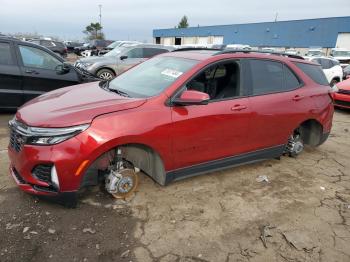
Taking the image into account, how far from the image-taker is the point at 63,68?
24.0ft

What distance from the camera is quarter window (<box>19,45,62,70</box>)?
22.9 ft

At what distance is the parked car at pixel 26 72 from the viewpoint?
22.0 feet

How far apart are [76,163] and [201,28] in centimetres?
6182

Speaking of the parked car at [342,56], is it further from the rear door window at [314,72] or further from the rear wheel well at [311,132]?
the rear wheel well at [311,132]

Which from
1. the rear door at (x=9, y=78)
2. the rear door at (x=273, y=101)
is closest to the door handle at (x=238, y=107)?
the rear door at (x=273, y=101)

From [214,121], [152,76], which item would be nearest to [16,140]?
[152,76]

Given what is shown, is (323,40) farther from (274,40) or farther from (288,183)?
(288,183)

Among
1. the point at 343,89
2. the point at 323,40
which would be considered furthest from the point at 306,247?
the point at 323,40

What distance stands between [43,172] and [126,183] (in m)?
0.91

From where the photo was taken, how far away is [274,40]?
4794cm

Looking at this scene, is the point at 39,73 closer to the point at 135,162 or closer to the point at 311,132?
the point at 135,162

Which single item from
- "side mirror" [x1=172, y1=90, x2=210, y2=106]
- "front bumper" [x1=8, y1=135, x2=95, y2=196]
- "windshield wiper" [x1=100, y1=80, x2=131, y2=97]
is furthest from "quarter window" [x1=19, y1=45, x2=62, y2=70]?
"side mirror" [x1=172, y1=90, x2=210, y2=106]

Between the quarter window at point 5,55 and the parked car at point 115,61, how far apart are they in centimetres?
412

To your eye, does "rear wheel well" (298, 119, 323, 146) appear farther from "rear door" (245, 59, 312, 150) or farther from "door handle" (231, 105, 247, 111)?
"door handle" (231, 105, 247, 111)
